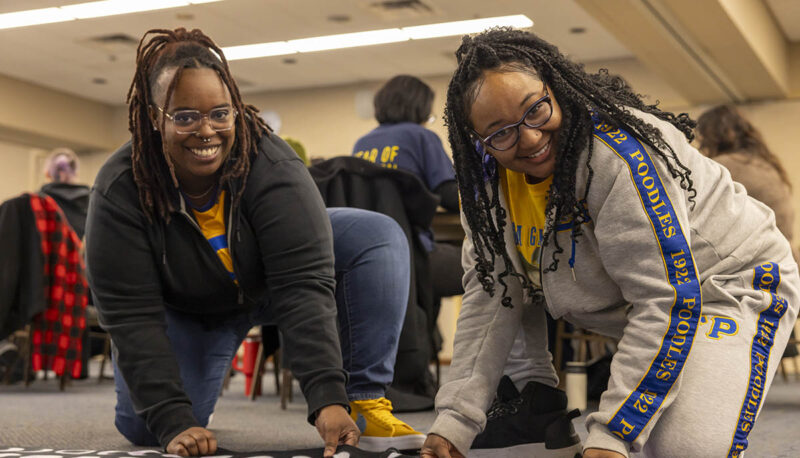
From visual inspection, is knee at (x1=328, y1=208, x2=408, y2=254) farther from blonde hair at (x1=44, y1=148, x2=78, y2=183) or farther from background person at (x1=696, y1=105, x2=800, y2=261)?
blonde hair at (x1=44, y1=148, x2=78, y2=183)

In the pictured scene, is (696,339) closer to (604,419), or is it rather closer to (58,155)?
(604,419)

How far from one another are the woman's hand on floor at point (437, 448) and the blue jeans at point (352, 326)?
403 mm

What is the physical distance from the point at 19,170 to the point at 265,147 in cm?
880

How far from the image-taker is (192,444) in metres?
1.55

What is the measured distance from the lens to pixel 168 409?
1.60 meters

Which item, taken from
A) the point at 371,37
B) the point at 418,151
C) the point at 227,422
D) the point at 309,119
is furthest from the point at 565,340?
the point at 309,119

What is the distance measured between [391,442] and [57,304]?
2.62 metres

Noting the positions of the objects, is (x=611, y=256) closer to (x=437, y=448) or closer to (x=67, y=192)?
(x=437, y=448)

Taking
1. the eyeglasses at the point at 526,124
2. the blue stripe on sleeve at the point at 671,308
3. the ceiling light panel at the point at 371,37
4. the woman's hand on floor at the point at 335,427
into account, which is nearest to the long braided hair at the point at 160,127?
the woman's hand on floor at the point at 335,427

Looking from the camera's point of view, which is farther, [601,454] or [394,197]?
[394,197]

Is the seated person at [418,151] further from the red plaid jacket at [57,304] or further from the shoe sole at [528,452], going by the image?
the red plaid jacket at [57,304]

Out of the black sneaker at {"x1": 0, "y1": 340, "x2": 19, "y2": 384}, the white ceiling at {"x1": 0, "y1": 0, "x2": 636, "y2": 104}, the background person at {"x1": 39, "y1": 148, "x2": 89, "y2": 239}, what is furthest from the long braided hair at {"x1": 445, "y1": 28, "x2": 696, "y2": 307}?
the white ceiling at {"x1": 0, "y1": 0, "x2": 636, "y2": 104}

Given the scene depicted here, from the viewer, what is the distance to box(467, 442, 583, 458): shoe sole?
59.8 inches

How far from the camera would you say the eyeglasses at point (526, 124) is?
4.35 feet
